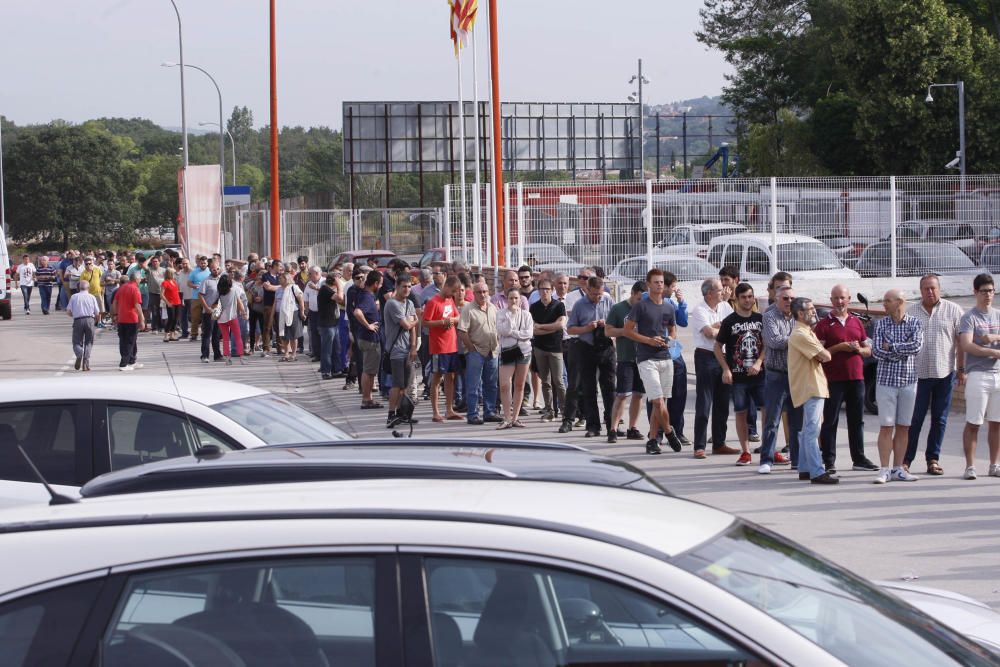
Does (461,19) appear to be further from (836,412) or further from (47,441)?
(47,441)

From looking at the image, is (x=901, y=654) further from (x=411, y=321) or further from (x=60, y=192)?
(x=60, y=192)

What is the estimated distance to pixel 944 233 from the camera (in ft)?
89.0

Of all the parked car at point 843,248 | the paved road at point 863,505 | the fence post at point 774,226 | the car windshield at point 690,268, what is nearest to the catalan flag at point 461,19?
the car windshield at point 690,268

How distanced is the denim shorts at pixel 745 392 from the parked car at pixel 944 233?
15875 mm

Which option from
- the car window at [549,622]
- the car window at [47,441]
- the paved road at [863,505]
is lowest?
the paved road at [863,505]

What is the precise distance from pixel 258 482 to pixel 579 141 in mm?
61918

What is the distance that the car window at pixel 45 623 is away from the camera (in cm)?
250

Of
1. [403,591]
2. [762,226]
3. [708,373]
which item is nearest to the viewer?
[403,591]

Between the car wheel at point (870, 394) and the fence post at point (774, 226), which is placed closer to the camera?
the car wheel at point (870, 394)

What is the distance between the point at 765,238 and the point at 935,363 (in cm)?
1427

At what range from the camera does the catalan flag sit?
→ 26.1 metres

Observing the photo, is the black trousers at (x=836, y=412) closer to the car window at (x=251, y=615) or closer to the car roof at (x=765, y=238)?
the car window at (x=251, y=615)

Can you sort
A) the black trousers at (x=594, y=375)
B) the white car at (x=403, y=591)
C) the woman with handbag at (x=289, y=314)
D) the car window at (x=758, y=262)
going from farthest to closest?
the car window at (x=758, y=262), the woman with handbag at (x=289, y=314), the black trousers at (x=594, y=375), the white car at (x=403, y=591)

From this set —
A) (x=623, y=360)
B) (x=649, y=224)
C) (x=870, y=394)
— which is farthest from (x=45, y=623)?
(x=649, y=224)
